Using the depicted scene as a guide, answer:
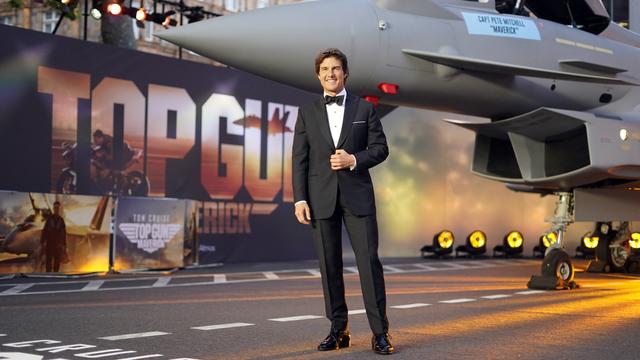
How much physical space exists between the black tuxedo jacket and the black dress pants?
0.21 feet

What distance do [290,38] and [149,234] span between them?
5.39 metres

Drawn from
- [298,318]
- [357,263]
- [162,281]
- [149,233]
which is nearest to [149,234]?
[149,233]

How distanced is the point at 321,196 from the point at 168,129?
918cm

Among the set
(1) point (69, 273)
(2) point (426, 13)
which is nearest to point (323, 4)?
(2) point (426, 13)

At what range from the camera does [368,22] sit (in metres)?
7.04

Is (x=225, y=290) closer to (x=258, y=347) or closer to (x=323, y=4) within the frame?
(x=323, y=4)

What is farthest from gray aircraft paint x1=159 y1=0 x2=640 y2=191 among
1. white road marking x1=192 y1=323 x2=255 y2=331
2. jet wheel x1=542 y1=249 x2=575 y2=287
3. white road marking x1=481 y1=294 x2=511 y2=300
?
white road marking x1=192 y1=323 x2=255 y2=331

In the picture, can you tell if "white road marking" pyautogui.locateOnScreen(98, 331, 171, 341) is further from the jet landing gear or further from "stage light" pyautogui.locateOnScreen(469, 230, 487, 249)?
"stage light" pyautogui.locateOnScreen(469, 230, 487, 249)

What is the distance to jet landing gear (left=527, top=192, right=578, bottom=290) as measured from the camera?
8508 millimetres

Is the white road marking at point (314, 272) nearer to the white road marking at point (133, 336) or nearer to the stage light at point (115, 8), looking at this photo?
the stage light at point (115, 8)

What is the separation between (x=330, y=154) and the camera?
4477 mm

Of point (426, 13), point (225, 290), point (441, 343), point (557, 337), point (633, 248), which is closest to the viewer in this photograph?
point (441, 343)

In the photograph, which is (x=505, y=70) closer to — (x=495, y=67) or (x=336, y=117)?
(x=495, y=67)

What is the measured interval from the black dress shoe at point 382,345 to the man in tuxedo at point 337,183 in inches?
1.0
